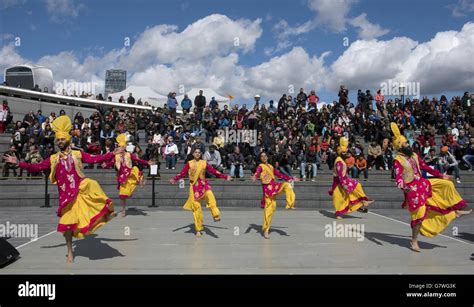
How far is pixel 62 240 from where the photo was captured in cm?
911

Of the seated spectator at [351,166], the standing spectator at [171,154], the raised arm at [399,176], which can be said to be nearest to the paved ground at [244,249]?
the raised arm at [399,176]

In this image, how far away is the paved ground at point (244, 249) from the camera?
6.77 meters

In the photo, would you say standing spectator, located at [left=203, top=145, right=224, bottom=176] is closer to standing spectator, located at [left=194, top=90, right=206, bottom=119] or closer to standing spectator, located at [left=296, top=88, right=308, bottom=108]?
standing spectator, located at [left=194, top=90, right=206, bottom=119]

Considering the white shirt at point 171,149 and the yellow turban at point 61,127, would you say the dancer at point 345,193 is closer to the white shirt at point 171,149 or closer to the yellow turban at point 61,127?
the yellow turban at point 61,127

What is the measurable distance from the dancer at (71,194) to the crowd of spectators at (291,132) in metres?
9.16

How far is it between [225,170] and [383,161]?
709 cm

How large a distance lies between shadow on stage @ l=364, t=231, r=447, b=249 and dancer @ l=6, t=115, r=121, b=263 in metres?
5.84

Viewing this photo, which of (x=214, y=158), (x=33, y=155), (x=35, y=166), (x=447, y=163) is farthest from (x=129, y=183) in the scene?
(x=447, y=163)

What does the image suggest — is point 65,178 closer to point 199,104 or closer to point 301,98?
point 199,104

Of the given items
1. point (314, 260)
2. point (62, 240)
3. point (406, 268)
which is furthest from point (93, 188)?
point (406, 268)

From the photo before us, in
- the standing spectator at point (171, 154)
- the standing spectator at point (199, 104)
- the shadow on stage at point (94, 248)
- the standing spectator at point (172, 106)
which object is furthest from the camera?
the standing spectator at point (199, 104)

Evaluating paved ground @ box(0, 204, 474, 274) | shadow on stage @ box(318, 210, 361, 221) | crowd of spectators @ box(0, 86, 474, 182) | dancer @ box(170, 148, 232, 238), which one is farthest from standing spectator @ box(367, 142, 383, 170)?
dancer @ box(170, 148, 232, 238)

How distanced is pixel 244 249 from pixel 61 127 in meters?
4.21

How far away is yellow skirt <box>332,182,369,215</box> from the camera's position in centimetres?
1209
